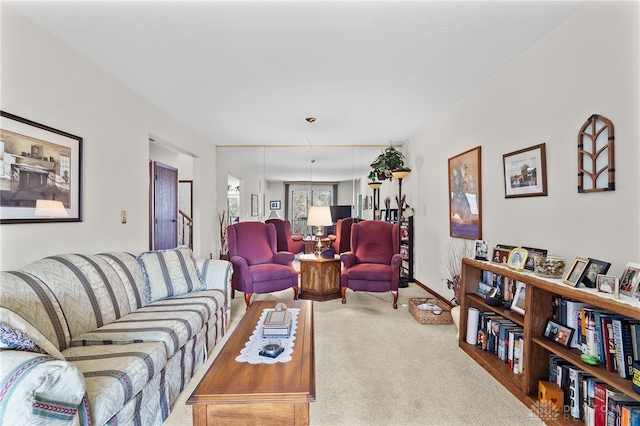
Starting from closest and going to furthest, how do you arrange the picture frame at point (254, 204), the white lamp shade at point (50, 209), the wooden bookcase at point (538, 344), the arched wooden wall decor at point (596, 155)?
the wooden bookcase at point (538, 344) < the arched wooden wall decor at point (596, 155) < the white lamp shade at point (50, 209) < the picture frame at point (254, 204)

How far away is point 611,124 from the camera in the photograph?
5.86 feet

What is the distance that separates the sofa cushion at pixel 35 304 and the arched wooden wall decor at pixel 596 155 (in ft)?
10.4

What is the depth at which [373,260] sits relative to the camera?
4516 mm

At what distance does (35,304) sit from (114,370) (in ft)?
2.18

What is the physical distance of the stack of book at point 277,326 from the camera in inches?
76.7

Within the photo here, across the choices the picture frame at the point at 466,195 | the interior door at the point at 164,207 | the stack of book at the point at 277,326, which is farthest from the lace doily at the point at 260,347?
the interior door at the point at 164,207

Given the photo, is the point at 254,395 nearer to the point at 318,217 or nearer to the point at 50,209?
the point at 50,209

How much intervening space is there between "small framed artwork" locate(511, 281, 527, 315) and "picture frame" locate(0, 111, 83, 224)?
11.4ft

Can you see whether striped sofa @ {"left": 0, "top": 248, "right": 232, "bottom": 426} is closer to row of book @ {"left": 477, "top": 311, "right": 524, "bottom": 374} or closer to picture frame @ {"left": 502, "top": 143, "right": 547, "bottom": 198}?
row of book @ {"left": 477, "top": 311, "right": 524, "bottom": 374}

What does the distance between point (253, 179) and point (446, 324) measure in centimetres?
739

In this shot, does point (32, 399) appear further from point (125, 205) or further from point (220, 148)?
point (220, 148)

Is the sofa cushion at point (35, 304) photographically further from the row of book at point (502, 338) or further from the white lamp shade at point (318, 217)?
the white lamp shade at point (318, 217)

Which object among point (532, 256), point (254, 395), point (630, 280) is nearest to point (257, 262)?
point (254, 395)

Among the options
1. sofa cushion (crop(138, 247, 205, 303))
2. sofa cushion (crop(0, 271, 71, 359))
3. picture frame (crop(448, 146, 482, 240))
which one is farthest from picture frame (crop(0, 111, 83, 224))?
picture frame (crop(448, 146, 482, 240))
